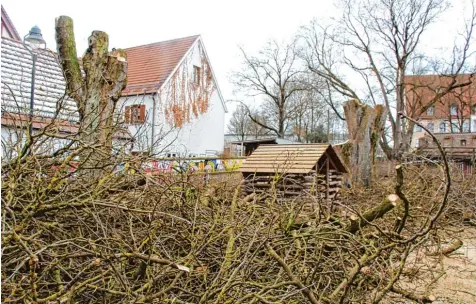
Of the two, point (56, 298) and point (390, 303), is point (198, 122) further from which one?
point (56, 298)

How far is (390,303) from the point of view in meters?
4.27

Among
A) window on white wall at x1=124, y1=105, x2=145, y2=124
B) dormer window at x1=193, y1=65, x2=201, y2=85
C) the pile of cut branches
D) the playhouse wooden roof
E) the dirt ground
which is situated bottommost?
the dirt ground

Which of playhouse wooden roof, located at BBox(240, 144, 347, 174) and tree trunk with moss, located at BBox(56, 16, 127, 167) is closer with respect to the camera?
tree trunk with moss, located at BBox(56, 16, 127, 167)

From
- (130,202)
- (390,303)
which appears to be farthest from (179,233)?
(390,303)

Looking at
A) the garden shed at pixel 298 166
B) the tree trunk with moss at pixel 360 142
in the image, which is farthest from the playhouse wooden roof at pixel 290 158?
the tree trunk with moss at pixel 360 142

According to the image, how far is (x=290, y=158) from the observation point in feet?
25.0

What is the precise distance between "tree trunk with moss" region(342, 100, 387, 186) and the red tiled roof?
11431mm

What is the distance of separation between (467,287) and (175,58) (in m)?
19.9

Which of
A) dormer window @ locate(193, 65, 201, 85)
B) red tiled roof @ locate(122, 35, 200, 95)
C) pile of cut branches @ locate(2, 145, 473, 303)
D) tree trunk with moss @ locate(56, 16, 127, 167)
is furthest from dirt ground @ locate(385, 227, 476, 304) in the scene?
dormer window @ locate(193, 65, 201, 85)

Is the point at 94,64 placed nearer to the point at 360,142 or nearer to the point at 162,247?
the point at 162,247

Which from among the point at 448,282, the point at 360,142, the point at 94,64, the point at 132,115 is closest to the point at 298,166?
the point at 448,282

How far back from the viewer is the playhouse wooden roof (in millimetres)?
7457

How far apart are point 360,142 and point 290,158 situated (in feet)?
18.0

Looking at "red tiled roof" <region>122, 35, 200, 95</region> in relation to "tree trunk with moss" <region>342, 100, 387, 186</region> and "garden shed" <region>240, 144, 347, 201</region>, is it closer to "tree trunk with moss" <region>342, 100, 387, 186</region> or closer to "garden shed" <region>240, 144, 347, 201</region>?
"tree trunk with moss" <region>342, 100, 387, 186</region>
